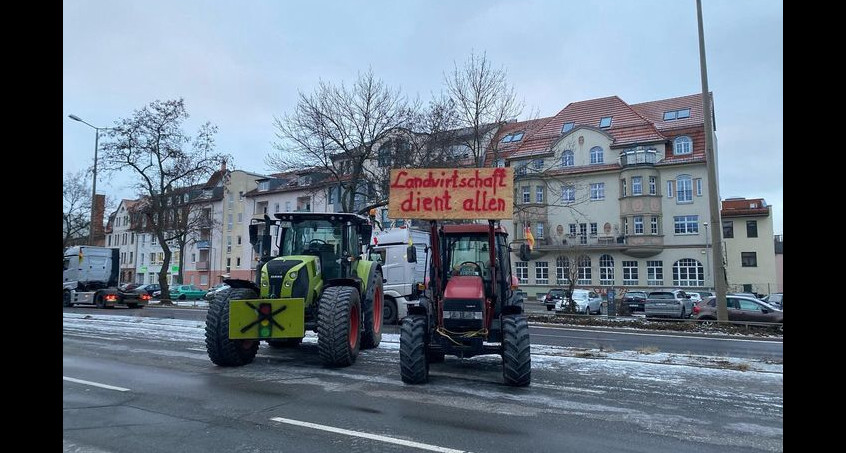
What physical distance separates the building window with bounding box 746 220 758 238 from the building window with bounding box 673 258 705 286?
8477mm

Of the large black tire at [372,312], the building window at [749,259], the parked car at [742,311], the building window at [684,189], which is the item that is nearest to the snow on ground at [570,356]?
the large black tire at [372,312]

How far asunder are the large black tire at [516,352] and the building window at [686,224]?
40505mm

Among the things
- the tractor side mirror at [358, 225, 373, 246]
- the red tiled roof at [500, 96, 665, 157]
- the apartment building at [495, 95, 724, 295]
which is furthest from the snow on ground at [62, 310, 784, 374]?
the red tiled roof at [500, 96, 665, 157]

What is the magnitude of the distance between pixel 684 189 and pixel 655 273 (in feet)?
23.6

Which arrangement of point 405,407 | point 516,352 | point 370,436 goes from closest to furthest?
1. point 370,436
2. point 405,407
3. point 516,352

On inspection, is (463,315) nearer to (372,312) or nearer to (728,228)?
(372,312)

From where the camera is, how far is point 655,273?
44.4 meters

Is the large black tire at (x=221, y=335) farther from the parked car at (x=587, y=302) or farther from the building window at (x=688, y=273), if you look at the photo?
the building window at (x=688, y=273)

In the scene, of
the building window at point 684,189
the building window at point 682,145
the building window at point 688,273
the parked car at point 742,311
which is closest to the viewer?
the parked car at point 742,311

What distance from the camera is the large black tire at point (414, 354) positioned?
8.03 meters

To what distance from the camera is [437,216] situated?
26.6 ft

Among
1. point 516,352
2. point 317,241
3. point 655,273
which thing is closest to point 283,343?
point 317,241
